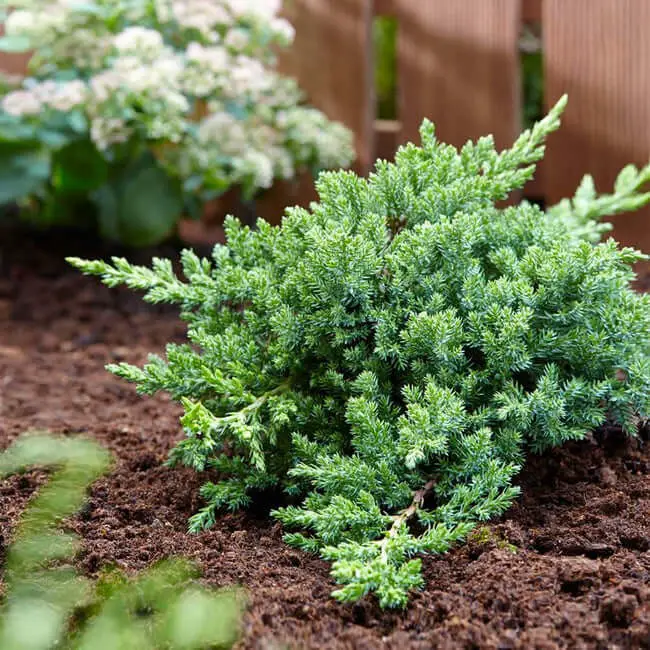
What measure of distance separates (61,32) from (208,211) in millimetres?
1327

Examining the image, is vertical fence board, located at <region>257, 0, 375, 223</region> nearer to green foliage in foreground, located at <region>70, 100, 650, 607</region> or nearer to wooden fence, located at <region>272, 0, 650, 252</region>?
wooden fence, located at <region>272, 0, 650, 252</region>

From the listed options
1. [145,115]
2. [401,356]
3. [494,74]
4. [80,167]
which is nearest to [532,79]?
[494,74]

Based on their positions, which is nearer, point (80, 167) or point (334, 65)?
point (80, 167)

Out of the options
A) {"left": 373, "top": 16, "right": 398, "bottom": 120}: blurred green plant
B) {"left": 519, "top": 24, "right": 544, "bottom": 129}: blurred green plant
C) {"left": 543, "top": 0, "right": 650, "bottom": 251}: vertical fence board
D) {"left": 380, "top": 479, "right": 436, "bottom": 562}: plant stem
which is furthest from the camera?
{"left": 373, "top": 16, "right": 398, "bottom": 120}: blurred green plant

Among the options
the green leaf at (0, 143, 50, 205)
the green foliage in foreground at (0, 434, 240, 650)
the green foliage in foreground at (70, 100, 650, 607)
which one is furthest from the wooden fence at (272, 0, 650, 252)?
the green foliage in foreground at (0, 434, 240, 650)

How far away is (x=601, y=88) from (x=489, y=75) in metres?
0.49

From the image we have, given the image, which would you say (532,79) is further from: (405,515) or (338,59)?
(405,515)

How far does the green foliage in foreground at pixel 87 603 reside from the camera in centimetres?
137

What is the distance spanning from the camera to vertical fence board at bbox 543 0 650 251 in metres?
3.70

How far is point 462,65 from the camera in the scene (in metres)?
4.09

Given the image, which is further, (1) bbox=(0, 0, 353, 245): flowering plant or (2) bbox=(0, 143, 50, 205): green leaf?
(2) bbox=(0, 143, 50, 205): green leaf

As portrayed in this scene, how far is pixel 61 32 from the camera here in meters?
3.76

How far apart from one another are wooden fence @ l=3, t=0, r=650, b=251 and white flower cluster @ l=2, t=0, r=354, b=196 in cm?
36

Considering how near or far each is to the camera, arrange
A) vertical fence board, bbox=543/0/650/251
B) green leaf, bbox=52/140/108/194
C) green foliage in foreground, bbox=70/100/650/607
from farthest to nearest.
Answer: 1. green leaf, bbox=52/140/108/194
2. vertical fence board, bbox=543/0/650/251
3. green foliage in foreground, bbox=70/100/650/607
